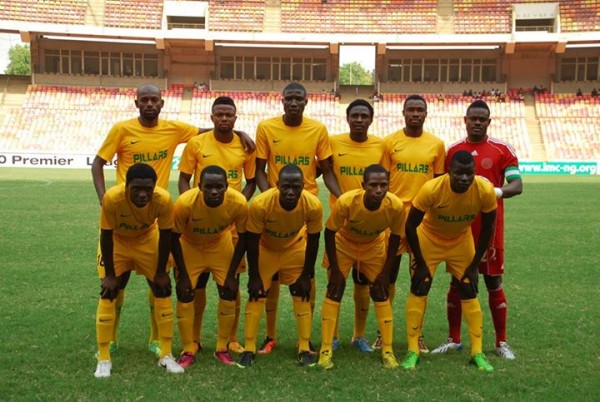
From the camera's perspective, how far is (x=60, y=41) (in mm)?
38656

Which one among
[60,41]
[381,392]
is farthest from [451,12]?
[381,392]

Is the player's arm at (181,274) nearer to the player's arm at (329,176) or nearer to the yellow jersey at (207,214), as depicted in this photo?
the yellow jersey at (207,214)

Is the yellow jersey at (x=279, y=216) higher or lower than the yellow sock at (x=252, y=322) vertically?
higher

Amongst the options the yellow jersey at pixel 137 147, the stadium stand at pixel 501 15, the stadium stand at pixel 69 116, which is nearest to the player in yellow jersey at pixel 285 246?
the yellow jersey at pixel 137 147

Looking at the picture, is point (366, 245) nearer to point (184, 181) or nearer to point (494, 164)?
point (494, 164)

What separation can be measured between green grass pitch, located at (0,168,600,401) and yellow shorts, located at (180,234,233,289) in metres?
0.65

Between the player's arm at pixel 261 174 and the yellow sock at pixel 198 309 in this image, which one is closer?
the yellow sock at pixel 198 309

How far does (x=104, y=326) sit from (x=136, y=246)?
0.60 meters

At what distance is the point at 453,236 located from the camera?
195 inches

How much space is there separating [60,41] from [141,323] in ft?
121

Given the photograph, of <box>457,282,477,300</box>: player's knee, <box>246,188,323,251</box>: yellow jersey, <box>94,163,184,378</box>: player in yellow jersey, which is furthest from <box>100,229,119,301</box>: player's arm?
<box>457,282,477,300</box>: player's knee

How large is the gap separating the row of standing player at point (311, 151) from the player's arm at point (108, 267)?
1.62 feet

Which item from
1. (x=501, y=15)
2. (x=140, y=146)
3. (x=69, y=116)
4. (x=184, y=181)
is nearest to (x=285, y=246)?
(x=184, y=181)

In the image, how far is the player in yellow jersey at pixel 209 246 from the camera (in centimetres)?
460
